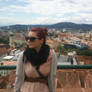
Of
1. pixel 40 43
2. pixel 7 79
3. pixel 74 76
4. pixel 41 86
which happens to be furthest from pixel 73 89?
pixel 40 43

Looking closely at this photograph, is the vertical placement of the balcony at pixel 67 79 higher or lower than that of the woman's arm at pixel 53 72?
lower

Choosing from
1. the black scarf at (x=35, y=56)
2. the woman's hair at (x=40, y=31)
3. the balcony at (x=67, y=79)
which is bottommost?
the balcony at (x=67, y=79)

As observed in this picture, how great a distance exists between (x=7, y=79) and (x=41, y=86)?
4.06ft

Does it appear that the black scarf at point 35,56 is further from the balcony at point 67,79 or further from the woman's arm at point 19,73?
the balcony at point 67,79

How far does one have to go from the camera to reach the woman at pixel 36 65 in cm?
127

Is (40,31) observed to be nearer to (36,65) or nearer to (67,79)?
(36,65)

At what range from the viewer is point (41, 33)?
126 cm

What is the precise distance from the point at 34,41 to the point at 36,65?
210 millimetres

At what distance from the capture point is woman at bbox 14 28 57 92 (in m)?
1.27

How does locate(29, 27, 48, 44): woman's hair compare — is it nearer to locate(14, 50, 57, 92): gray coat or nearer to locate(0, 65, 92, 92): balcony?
locate(14, 50, 57, 92): gray coat

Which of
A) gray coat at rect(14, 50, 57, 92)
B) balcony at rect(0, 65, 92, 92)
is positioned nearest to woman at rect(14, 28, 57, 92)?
gray coat at rect(14, 50, 57, 92)

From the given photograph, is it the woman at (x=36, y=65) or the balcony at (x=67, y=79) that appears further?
the balcony at (x=67, y=79)

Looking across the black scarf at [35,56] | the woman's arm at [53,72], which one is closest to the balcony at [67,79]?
the woman's arm at [53,72]

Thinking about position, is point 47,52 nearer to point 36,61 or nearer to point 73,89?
point 36,61
